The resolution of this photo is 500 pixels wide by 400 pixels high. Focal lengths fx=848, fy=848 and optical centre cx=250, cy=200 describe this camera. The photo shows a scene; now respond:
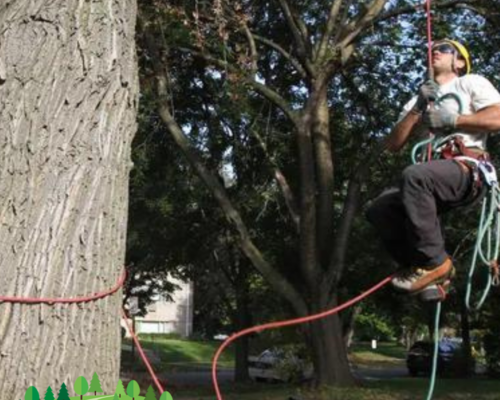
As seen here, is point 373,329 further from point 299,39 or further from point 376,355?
point 299,39

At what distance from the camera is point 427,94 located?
4.98m

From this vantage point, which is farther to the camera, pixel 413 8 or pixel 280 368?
pixel 280 368

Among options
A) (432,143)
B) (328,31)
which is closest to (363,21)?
(328,31)

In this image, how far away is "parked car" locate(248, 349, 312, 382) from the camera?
1030 inches

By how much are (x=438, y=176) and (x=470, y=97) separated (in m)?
0.56

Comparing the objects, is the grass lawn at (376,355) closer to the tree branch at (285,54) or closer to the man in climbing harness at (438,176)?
the tree branch at (285,54)

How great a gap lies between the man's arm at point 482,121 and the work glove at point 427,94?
199 millimetres

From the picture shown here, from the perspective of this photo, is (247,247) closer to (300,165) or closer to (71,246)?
(300,165)

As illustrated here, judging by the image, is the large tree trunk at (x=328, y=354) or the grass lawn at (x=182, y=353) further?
the grass lawn at (x=182, y=353)

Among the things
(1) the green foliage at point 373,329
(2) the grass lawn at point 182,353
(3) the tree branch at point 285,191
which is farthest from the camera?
(1) the green foliage at point 373,329

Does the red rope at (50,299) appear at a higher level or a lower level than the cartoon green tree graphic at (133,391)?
higher

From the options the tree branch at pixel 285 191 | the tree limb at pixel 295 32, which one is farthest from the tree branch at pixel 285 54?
the tree branch at pixel 285 191

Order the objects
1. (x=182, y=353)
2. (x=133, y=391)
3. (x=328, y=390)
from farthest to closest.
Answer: (x=182, y=353), (x=328, y=390), (x=133, y=391)

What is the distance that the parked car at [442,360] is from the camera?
33781mm
